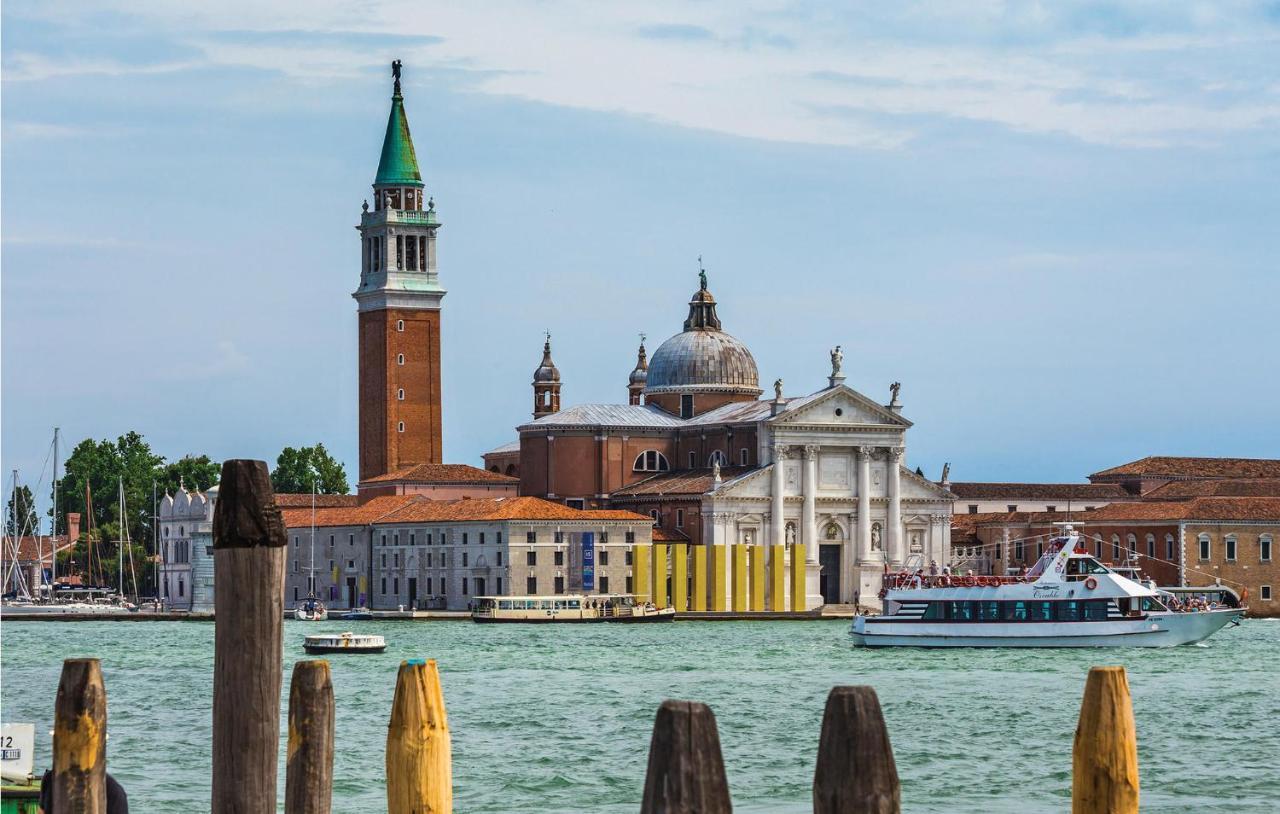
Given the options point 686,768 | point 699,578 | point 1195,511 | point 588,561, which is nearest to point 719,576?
point 699,578

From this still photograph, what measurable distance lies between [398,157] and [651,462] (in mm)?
13025

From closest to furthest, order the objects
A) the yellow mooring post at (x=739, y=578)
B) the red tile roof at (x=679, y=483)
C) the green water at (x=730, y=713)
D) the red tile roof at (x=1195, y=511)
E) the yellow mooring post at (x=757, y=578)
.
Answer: the green water at (x=730, y=713) < the red tile roof at (x=1195, y=511) < the yellow mooring post at (x=739, y=578) < the yellow mooring post at (x=757, y=578) < the red tile roof at (x=679, y=483)

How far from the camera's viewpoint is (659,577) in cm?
6762

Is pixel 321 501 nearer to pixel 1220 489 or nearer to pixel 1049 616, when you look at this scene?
pixel 1220 489

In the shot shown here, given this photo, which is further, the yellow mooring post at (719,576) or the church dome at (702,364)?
the church dome at (702,364)

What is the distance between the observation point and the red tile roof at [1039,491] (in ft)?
257

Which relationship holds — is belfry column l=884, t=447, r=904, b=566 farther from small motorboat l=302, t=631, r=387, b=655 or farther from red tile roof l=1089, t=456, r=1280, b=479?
small motorboat l=302, t=631, r=387, b=655

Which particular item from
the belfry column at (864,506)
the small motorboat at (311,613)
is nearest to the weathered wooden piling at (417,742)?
the small motorboat at (311,613)

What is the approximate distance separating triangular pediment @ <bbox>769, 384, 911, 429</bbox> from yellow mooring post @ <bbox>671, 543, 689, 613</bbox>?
5.73 m

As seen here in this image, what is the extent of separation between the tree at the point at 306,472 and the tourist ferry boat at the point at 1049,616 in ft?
129

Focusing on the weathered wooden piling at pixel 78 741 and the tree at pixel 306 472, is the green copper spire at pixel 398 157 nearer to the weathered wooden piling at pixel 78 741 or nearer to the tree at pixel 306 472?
the tree at pixel 306 472

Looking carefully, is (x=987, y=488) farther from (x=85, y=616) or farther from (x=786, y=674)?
(x=786, y=674)

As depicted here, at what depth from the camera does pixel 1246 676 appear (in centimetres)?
3962

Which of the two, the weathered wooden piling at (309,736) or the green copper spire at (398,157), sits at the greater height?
the green copper spire at (398,157)
